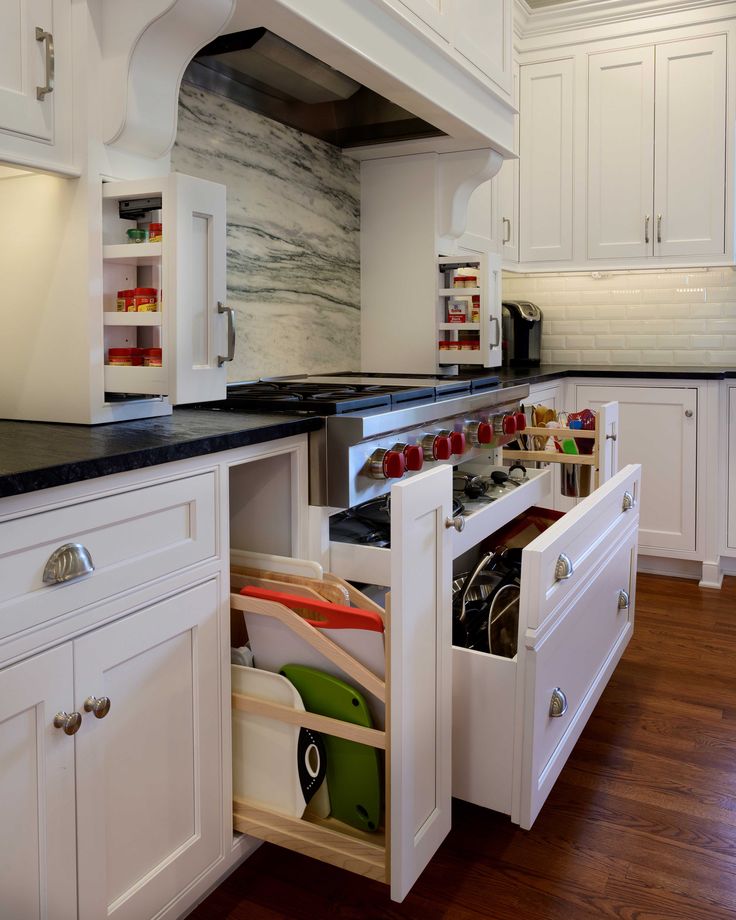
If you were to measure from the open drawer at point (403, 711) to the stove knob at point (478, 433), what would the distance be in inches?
34.8

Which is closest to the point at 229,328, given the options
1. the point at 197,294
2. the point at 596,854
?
the point at 197,294

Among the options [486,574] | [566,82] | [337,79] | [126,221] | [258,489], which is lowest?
[486,574]

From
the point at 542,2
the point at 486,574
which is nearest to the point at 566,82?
the point at 542,2

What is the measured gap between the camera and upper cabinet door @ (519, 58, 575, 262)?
3.96 metres

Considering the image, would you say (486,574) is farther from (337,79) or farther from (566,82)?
(566,82)

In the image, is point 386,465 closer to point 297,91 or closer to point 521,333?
point 297,91

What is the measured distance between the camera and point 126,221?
167 centimetres

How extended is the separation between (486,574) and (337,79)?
1387 millimetres

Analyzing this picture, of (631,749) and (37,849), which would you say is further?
(631,749)

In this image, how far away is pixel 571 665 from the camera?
171 cm

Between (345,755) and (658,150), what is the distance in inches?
127

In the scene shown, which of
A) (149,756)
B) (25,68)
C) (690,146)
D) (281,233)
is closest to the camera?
(149,756)

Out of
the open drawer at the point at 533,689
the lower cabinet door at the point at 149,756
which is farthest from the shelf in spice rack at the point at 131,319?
the open drawer at the point at 533,689

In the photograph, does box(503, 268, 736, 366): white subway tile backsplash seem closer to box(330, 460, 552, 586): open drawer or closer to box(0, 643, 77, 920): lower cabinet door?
box(330, 460, 552, 586): open drawer
